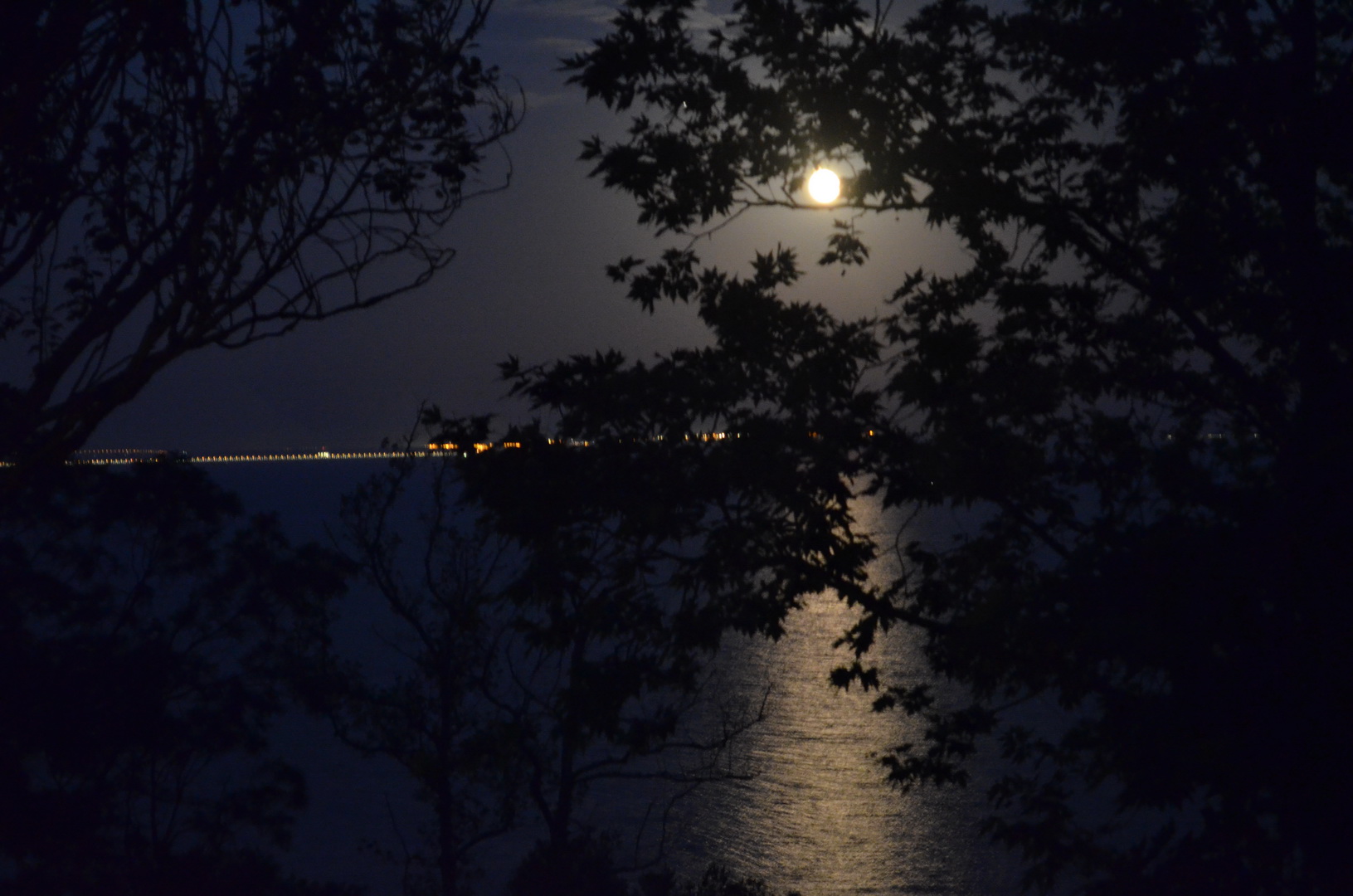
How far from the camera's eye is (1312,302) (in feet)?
25.4

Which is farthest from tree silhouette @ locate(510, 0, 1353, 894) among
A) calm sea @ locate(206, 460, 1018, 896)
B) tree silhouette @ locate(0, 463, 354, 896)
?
calm sea @ locate(206, 460, 1018, 896)

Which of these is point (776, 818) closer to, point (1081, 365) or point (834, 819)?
point (834, 819)

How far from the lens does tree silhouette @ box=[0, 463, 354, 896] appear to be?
66.7ft

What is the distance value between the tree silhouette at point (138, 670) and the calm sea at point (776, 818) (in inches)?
425

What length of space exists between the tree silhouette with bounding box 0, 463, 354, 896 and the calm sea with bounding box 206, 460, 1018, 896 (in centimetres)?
1080

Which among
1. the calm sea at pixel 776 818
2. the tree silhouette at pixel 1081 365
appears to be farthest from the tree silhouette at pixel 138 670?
the tree silhouette at pixel 1081 365

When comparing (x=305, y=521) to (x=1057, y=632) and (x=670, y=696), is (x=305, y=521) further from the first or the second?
(x=1057, y=632)

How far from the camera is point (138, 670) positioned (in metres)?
22.4

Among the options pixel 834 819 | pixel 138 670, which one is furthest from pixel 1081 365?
pixel 834 819

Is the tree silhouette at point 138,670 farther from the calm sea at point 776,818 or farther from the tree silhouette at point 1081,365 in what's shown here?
the tree silhouette at point 1081,365

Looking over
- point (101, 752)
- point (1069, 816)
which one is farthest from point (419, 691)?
point (1069, 816)

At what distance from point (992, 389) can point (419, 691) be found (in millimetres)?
20545

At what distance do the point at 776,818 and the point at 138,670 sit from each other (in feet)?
93.6

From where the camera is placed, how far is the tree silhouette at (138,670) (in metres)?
20.3
